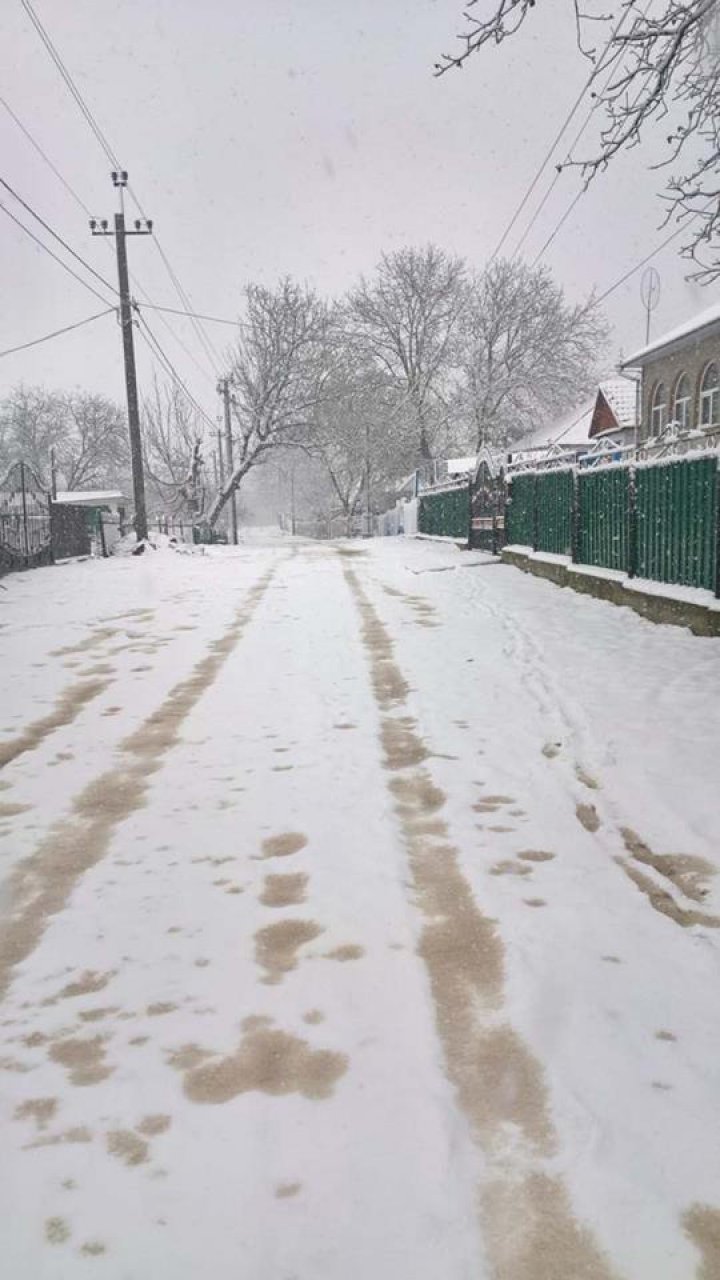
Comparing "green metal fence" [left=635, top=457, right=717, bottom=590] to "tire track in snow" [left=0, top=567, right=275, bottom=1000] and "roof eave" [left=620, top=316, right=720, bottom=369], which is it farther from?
"roof eave" [left=620, top=316, right=720, bottom=369]

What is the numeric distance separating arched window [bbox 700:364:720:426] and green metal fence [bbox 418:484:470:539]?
7.55 m

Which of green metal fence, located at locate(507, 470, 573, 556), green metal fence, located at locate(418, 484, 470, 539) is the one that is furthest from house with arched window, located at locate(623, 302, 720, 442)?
green metal fence, located at locate(507, 470, 573, 556)

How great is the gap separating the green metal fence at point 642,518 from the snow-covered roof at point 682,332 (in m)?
11.3

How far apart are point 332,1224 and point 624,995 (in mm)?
1120

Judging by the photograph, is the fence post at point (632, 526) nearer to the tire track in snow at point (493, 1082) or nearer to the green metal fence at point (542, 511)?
the green metal fence at point (542, 511)

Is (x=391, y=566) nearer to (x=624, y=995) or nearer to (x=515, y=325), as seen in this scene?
(x=624, y=995)

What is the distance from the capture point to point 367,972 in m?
2.45

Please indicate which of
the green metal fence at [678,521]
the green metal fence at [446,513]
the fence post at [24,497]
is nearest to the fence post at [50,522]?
the fence post at [24,497]

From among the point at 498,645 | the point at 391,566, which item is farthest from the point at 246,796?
the point at 391,566

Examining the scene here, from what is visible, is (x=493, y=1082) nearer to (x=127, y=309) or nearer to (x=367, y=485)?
(x=127, y=309)

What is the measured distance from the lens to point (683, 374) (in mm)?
24641

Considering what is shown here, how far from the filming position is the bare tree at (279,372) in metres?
37.4

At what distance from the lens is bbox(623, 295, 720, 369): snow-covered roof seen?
2158cm

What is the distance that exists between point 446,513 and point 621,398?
13705 millimetres
